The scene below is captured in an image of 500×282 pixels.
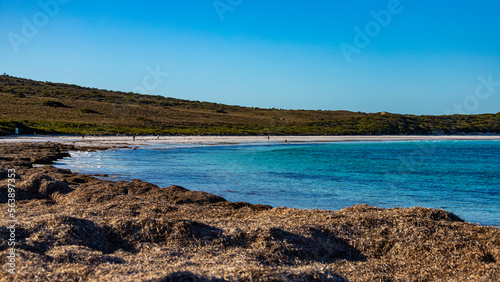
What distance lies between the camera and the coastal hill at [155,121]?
67125 mm

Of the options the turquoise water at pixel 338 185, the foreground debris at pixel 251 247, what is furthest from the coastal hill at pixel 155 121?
the foreground debris at pixel 251 247

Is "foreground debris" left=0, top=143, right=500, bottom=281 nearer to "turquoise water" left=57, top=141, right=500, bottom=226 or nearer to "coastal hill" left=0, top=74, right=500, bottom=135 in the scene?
"turquoise water" left=57, top=141, right=500, bottom=226

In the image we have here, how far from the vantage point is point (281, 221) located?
376 inches

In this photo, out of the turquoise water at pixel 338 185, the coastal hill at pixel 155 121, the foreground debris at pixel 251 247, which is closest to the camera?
the foreground debris at pixel 251 247

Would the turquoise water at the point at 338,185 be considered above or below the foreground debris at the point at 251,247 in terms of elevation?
below

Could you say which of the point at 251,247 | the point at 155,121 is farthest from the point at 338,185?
the point at 155,121

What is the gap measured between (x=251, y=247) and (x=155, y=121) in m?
78.9

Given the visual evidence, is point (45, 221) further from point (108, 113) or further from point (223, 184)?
point (108, 113)

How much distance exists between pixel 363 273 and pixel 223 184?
14.0m

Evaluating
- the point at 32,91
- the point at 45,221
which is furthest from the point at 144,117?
the point at 45,221

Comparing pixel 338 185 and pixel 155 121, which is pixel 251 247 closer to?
pixel 338 185

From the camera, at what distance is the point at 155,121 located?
8369cm

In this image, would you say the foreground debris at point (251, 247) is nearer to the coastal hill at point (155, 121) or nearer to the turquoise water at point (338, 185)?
the turquoise water at point (338, 185)

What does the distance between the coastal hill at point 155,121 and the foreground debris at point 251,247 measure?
50862 mm
